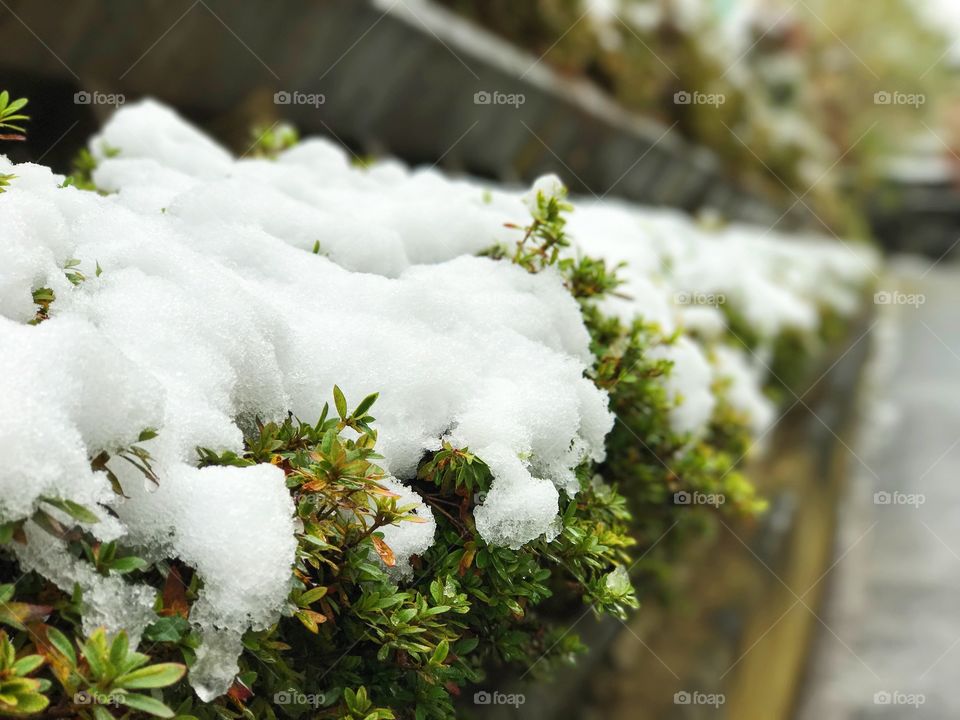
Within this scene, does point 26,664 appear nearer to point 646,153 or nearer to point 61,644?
point 61,644

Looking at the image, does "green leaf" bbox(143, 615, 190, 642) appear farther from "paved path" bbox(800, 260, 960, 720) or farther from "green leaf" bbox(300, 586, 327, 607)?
"paved path" bbox(800, 260, 960, 720)

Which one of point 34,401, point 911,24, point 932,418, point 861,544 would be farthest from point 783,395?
point 911,24

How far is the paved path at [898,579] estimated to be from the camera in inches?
148

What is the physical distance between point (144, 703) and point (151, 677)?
0.03 meters

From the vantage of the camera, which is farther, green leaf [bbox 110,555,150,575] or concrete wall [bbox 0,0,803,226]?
concrete wall [bbox 0,0,803,226]

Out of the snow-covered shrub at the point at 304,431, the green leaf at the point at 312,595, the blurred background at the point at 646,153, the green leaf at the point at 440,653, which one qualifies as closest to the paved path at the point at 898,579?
the blurred background at the point at 646,153

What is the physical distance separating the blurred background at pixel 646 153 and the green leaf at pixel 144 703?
5.18 feet

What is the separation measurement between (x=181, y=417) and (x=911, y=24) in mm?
24559

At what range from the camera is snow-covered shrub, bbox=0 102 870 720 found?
1070 mm

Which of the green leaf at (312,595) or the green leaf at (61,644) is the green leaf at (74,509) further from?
the green leaf at (312,595)

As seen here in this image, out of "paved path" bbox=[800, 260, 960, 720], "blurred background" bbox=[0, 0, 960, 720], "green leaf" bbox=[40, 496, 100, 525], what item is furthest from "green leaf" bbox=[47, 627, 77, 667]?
"paved path" bbox=[800, 260, 960, 720]

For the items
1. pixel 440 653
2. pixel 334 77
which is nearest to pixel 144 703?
pixel 440 653

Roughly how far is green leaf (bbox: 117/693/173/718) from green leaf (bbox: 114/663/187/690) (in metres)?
0.01

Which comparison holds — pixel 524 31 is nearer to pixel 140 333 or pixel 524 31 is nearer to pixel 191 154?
pixel 191 154
